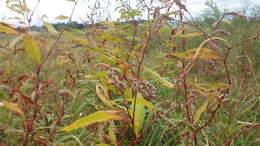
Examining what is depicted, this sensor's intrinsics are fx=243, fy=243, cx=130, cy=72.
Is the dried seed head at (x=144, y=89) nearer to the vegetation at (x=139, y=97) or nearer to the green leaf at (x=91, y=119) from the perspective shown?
the vegetation at (x=139, y=97)

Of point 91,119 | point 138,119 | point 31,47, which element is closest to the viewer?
point 91,119

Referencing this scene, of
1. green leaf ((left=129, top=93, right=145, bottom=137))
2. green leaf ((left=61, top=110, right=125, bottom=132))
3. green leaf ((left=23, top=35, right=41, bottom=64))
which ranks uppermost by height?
green leaf ((left=23, top=35, right=41, bottom=64))

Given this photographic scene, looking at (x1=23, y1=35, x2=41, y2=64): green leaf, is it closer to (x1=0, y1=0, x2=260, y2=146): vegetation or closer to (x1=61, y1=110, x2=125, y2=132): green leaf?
(x1=0, y1=0, x2=260, y2=146): vegetation

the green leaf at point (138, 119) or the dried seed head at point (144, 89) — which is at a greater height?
the dried seed head at point (144, 89)

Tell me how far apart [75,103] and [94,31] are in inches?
30.3

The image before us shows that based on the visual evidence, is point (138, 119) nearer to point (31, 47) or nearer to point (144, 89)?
point (144, 89)

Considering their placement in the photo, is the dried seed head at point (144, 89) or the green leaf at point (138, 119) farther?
the green leaf at point (138, 119)

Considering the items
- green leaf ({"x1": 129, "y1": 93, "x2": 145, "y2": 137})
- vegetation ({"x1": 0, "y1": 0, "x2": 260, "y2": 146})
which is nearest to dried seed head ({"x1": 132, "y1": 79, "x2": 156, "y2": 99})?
vegetation ({"x1": 0, "y1": 0, "x2": 260, "y2": 146})

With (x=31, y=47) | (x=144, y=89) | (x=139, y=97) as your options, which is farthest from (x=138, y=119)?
(x=31, y=47)

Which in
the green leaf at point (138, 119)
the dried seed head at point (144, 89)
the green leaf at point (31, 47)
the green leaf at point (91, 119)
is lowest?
the green leaf at point (138, 119)

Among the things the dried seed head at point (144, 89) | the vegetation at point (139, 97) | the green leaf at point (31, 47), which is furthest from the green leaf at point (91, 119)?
the green leaf at point (31, 47)

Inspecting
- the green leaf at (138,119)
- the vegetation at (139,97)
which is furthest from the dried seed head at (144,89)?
the green leaf at (138,119)

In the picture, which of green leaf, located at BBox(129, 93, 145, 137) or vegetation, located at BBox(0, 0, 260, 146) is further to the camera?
green leaf, located at BBox(129, 93, 145, 137)

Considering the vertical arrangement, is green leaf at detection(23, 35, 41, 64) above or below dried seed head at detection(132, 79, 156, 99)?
above
